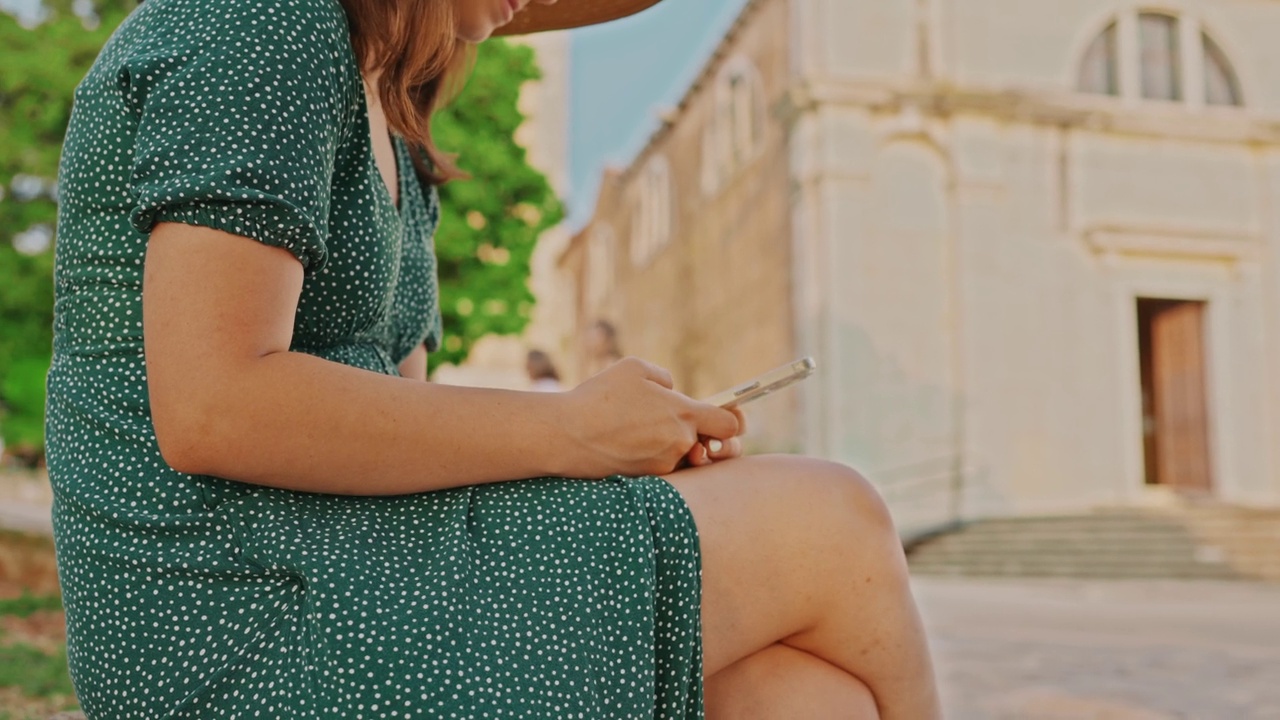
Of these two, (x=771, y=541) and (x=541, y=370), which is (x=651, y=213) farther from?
(x=771, y=541)

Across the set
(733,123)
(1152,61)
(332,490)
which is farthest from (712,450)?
(733,123)

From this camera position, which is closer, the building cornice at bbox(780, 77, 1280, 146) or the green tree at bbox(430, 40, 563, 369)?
the green tree at bbox(430, 40, 563, 369)

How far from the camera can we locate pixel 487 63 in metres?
15.6

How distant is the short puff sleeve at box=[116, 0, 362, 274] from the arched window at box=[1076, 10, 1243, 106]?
56.5 feet

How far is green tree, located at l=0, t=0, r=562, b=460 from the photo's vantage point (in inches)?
456

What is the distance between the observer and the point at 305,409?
1107 millimetres

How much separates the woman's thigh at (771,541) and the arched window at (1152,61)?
671 inches

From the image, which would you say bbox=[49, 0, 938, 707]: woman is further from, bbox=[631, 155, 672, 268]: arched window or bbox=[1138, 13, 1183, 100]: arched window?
bbox=[631, 155, 672, 268]: arched window

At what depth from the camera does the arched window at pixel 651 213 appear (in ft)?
76.5

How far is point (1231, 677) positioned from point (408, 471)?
4.81 metres

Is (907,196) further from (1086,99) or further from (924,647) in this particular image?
(924,647)

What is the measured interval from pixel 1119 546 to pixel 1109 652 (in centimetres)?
735

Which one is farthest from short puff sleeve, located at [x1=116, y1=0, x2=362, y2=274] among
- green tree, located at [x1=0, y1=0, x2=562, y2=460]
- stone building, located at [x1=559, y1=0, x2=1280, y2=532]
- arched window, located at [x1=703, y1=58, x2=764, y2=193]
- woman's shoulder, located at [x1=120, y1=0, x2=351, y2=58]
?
arched window, located at [x1=703, y1=58, x2=764, y2=193]

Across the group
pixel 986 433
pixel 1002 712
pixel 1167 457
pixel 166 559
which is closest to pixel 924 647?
pixel 166 559
